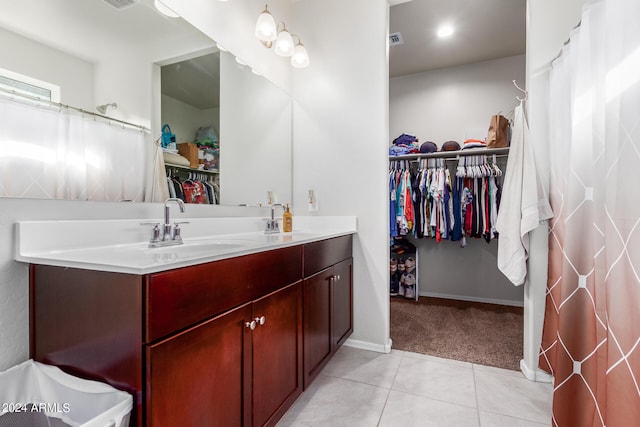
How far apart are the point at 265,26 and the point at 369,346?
229 cm

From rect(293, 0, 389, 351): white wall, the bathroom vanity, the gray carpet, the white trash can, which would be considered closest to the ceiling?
rect(293, 0, 389, 351): white wall

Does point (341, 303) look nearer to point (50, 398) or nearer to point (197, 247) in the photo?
point (197, 247)

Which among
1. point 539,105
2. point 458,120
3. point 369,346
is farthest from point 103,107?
point 458,120

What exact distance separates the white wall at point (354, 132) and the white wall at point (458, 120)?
158cm

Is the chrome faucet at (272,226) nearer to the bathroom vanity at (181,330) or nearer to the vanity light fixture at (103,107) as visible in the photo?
the bathroom vanity at (181,330)

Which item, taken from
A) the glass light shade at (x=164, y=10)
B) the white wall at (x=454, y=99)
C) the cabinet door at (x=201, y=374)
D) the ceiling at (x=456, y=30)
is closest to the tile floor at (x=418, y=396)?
the cabinet door at (x=201, y=374)

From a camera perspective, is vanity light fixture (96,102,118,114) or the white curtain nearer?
the white curtain

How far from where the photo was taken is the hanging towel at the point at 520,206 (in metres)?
1.77

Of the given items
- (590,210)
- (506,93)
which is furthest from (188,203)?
(506,93)

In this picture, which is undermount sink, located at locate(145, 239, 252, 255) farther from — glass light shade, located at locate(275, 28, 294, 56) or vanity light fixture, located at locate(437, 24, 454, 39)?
vanity light fixture, located at locate(437, 24, 454, 39)

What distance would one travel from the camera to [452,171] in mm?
3328

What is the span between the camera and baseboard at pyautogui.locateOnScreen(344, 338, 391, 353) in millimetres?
2182

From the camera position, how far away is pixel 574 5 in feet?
5.71

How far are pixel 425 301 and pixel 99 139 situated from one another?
3306mm
